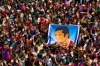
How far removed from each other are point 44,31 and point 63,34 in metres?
0.79

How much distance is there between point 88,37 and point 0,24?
347cm

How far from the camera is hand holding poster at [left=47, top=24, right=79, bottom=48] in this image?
13898 mm

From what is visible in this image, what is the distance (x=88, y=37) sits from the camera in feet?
46.1

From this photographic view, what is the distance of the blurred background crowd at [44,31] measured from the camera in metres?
12.6

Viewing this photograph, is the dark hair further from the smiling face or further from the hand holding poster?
the smiling face

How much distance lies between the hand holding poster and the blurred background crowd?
18 centimetres

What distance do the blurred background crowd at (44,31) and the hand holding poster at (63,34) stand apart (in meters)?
0.18

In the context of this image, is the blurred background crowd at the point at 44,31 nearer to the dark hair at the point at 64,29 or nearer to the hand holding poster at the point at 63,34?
the hand holding poster at the point at 63,34

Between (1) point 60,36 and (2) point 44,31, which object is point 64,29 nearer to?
(1) point 60,36

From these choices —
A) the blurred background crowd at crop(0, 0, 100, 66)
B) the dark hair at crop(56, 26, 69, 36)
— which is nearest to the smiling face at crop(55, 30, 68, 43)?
the dark hair at crop(56, 26, 69, 36)

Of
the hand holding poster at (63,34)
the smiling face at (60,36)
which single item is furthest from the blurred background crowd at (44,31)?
the smiling face at (60,36)

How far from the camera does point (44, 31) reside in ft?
47.9

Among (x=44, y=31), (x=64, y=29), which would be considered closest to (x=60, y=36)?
(x=64, y=29)

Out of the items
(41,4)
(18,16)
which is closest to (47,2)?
(41,4)
